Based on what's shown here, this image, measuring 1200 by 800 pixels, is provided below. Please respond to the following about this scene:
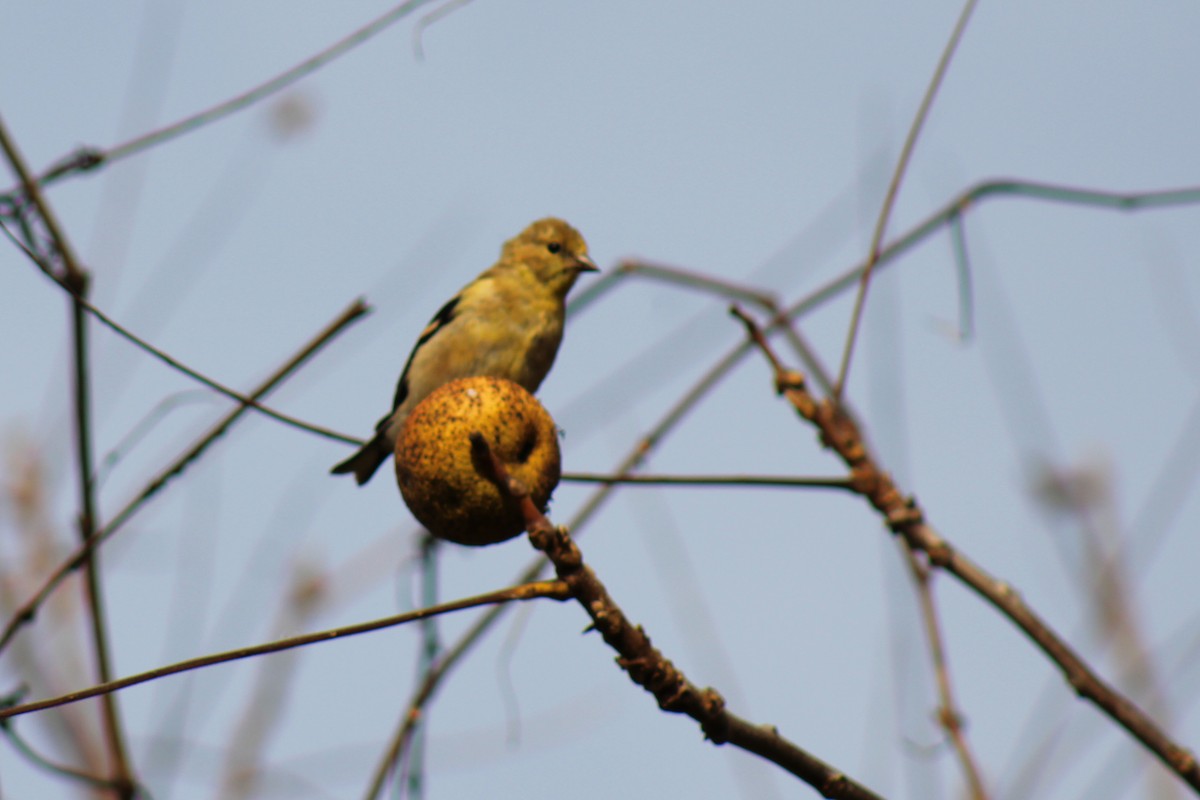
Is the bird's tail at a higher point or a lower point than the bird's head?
lower

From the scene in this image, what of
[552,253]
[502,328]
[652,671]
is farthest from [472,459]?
[552,253]

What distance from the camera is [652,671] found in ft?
6.64

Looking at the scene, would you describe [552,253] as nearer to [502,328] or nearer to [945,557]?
[502,328]

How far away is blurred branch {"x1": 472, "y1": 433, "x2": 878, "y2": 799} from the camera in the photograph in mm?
1945

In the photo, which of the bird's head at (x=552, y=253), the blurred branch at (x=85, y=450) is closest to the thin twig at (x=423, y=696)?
the blurred branch at (x=85, y=450)

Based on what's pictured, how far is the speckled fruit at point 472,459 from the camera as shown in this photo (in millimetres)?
2105

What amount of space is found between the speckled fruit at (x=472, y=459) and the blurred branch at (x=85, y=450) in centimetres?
109

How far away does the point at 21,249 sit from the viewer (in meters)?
2.43

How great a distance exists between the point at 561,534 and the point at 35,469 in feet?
17.6

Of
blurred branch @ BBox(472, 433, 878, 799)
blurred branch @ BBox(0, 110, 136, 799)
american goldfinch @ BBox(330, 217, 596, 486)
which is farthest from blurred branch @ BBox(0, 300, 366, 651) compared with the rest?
american goldfinch @ BBox(330, 217, 596, 486)

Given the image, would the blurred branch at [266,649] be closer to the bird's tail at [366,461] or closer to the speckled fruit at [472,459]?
the speckled fruit at [472,459]

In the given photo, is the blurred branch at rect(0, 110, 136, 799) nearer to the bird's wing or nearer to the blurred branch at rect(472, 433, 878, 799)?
the blurred branch at rect(472, 433, 878, 799)

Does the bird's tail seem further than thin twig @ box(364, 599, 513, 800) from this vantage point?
Yes

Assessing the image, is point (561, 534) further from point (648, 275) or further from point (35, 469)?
point (35, 469)
